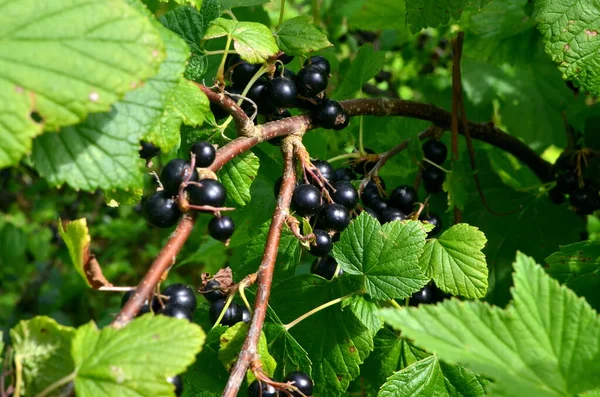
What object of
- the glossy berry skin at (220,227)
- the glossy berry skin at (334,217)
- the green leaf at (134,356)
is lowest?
the glossy berry skin at (334,217)

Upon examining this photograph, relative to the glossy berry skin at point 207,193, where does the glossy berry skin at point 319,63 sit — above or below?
below

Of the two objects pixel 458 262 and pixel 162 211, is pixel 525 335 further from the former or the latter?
pixel 162 211

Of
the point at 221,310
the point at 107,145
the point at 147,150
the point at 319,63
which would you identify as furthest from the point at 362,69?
the point at 107,145

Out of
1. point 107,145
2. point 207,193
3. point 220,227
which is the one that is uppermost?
point 107,145

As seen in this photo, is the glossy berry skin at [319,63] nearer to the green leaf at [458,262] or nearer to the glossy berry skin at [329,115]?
the glossy berry skin at [329,115]

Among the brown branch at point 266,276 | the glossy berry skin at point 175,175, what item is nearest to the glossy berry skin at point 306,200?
the brown branch at point 266,276
